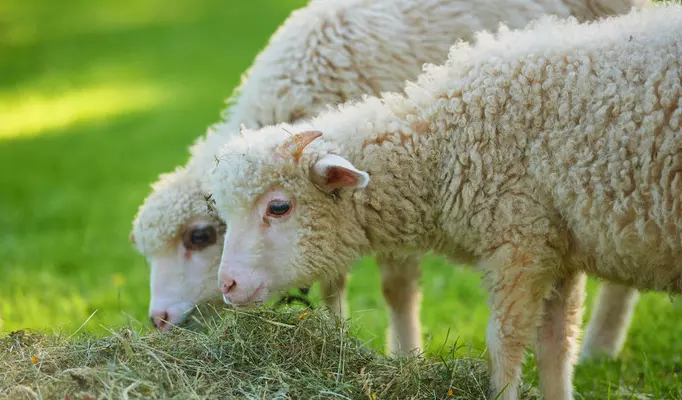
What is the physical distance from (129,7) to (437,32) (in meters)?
18.6

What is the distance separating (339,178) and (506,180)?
0.78 m

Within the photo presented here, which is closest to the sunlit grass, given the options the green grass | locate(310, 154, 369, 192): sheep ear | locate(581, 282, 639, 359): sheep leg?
the green grass

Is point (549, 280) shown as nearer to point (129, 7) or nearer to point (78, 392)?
point (78, 392)

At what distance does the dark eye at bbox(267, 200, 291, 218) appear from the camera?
4.42 metres

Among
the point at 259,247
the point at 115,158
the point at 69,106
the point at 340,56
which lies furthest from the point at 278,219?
the point at 69,106

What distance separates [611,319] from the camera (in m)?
6.00

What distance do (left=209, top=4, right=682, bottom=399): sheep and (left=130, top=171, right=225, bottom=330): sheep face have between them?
2.22 feet

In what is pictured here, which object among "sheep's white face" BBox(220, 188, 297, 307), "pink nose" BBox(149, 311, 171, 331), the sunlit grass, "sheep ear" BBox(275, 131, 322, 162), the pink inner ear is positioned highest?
"sheep ear" BBox(275, 131, 322, 162)

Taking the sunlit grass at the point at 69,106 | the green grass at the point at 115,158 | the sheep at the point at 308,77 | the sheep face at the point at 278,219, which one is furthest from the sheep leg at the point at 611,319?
the sunlit grass at the point at 69,106

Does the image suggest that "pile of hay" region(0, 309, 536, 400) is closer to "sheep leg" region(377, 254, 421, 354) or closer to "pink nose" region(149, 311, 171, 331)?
"pink nose" region(149, 311, 171, 331)

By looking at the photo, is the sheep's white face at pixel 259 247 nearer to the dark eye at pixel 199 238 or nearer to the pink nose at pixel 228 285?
the pink nose at pixel 228 285

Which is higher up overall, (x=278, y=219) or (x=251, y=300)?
(x=278, y=219)

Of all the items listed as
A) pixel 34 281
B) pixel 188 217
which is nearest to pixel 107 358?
pixel 188 217

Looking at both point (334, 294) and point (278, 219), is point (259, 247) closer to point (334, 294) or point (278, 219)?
point (278, 219)
